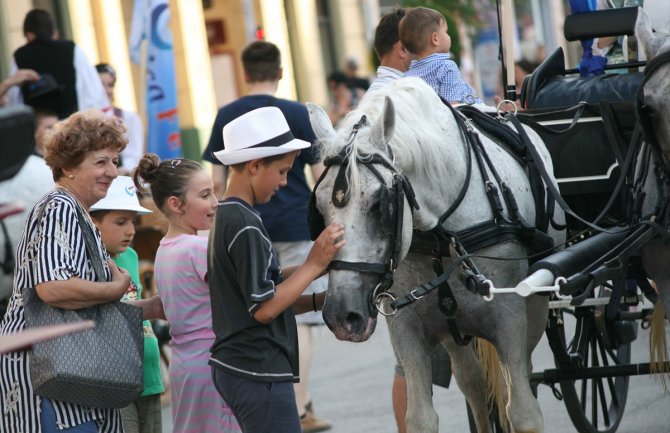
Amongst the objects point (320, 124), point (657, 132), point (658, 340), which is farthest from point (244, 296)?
point (658, 340)

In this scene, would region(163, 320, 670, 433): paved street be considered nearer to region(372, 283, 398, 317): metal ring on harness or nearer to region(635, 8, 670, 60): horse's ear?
region(372, 283, 398, 317): metal ring on harness

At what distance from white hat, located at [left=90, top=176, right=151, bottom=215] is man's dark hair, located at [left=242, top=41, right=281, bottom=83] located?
2.83 metres

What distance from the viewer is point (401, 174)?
456 centimetres

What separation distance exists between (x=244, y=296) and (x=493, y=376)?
199cm

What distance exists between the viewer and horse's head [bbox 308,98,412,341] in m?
Result: 4.35

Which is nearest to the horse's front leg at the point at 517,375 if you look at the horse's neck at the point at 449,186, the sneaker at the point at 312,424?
the horse's neck at the point at 449,186

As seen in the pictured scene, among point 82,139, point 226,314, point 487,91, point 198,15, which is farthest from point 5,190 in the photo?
point 487,91

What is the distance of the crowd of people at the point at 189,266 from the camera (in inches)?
172

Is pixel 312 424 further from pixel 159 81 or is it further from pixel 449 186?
pixel 159 81

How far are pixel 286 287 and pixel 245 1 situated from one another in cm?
1308

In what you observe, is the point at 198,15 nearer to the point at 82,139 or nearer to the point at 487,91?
the point at 487,91

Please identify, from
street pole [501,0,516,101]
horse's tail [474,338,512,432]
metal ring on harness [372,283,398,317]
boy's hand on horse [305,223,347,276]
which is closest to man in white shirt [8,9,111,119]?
street pole [501,0,516,101]

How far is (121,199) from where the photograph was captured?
5.33 metres

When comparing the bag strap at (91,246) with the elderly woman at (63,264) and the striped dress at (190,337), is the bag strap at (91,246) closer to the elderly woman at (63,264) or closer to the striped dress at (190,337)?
the elderly woman at (63,264)
